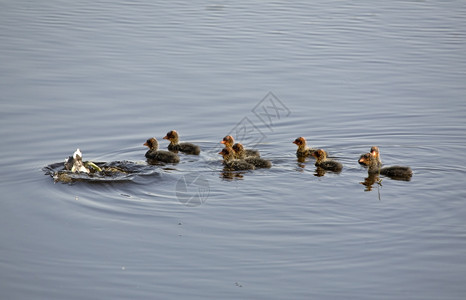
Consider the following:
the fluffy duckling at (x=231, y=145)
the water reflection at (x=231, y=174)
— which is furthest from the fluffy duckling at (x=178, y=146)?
the water reflection at (x=231, y=174)

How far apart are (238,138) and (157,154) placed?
1.64 m

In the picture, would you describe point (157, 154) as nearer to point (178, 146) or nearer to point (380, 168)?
point (178, 146)

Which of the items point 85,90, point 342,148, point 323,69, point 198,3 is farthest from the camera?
point 198,3

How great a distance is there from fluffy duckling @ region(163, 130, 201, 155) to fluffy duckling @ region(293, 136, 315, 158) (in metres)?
1.34

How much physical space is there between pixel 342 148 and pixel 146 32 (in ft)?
25.0

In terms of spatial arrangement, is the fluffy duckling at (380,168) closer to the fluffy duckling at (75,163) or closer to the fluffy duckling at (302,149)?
the fluffy duckling at (302,149)

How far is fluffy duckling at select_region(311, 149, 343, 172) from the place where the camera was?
973cm

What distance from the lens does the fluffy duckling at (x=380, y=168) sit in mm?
9453

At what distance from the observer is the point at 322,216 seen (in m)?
8.05

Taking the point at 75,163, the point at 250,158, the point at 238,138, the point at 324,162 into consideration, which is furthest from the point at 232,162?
the point at 75,163

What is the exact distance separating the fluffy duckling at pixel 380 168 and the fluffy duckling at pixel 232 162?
1.41 meters

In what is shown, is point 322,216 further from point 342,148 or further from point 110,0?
point 110,0

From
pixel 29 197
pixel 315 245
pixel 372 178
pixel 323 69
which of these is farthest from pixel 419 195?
pixel 323 69

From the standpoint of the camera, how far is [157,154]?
33.7 ft
